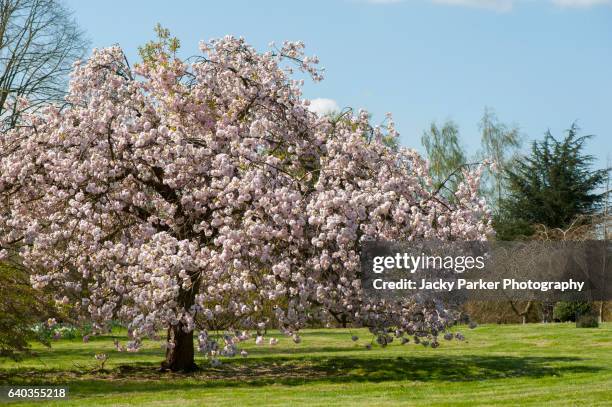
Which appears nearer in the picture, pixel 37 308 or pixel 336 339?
pixel 37 308

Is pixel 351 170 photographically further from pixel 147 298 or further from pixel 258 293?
pixel 147 298

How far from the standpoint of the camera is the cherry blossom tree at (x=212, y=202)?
1308cm

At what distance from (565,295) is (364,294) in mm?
22725

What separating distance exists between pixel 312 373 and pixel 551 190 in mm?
27840

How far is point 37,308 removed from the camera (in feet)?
49.7

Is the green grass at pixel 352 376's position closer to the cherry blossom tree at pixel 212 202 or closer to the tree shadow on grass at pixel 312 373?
the tree shadow on grass at pixel 312 373

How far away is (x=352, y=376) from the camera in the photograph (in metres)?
16.8

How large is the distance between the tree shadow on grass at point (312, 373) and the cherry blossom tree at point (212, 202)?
117cm

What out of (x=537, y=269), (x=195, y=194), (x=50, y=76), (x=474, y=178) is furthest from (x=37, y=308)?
(x=537, y=269)

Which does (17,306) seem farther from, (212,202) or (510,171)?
(510,171)

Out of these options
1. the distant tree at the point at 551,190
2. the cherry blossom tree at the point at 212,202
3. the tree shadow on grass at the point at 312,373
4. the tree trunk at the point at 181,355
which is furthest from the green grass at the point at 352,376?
the distant tree at the point at 551,190

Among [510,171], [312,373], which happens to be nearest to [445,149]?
[510,171]

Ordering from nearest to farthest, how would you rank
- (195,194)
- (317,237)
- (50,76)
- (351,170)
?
(317,237)
(195,194)
(351,170)
(50,76)

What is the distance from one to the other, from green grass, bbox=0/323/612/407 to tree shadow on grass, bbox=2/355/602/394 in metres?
0.02
